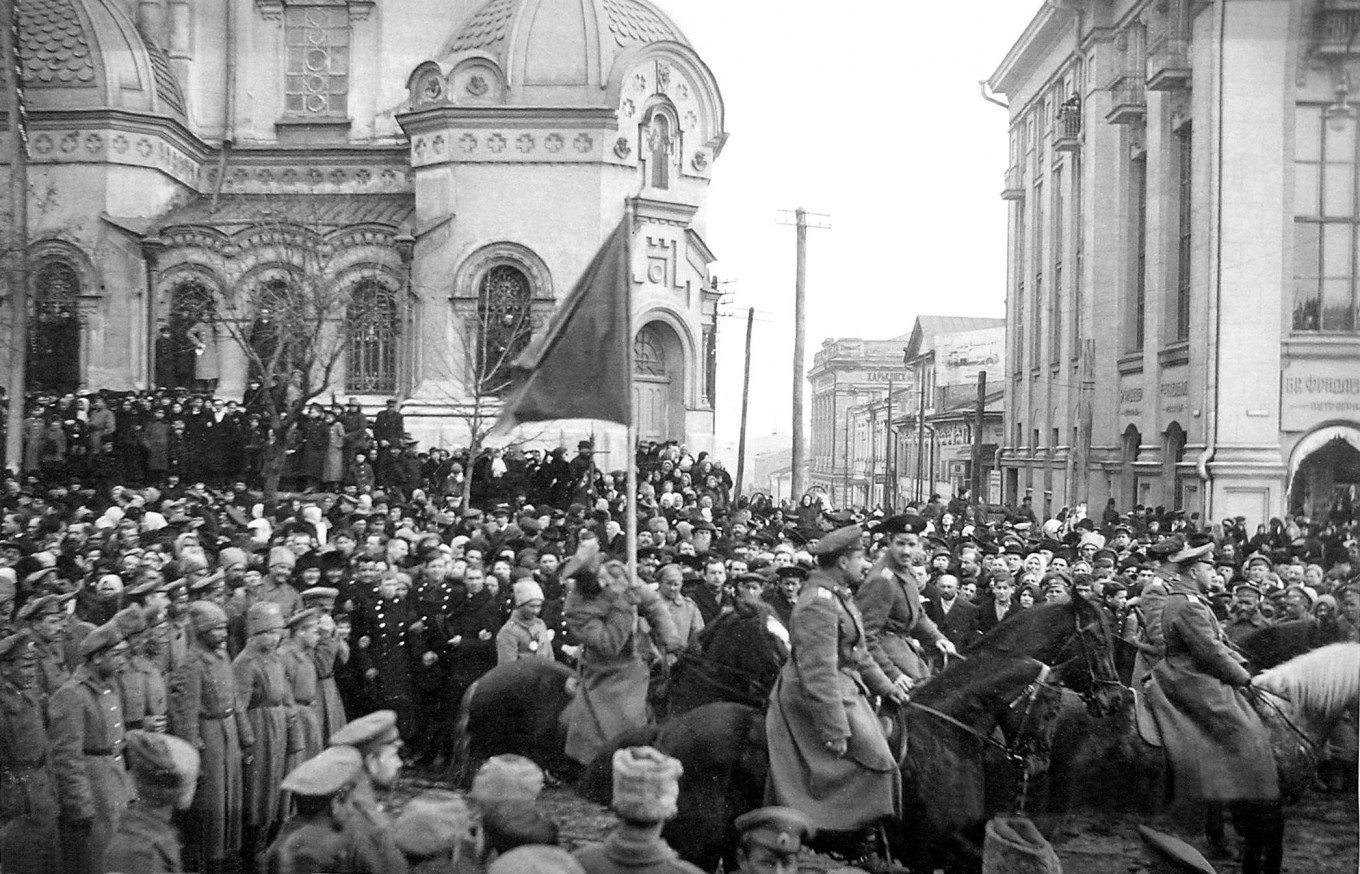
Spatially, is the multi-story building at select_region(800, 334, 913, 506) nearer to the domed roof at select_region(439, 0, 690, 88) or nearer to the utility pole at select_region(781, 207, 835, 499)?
the utility pole at select_region(781, 207, 835, 499)

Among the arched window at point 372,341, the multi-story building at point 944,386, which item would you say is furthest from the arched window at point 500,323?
the multi-story building at point 944,386

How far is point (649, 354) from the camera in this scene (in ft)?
32.9

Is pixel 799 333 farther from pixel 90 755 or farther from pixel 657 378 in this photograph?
pixel 90 755

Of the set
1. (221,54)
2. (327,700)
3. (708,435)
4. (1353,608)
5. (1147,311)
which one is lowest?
(327,700)

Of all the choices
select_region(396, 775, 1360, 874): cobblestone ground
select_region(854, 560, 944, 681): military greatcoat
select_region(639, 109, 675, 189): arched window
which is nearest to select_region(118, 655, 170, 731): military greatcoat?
select_region(396, 775, 1360, 874): cobblestone ground

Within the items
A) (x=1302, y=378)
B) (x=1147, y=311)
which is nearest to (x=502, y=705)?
(x=1302, y=378)

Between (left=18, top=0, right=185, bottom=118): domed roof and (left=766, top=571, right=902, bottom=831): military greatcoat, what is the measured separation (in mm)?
6587

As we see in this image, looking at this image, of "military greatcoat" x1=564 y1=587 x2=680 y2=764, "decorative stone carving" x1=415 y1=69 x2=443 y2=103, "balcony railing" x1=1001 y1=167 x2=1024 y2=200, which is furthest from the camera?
"balcony railing" x1=1001 y1=167 x2=1024 y2=200

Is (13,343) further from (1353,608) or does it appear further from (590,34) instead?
(1353,608)

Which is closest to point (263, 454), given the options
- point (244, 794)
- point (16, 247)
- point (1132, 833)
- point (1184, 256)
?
point (16, 247)

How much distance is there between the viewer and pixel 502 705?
6945 mm

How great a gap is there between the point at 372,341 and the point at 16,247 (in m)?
2.50

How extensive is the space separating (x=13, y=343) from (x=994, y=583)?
24.7ft

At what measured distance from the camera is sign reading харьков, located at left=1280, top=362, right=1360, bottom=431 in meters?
8.09
